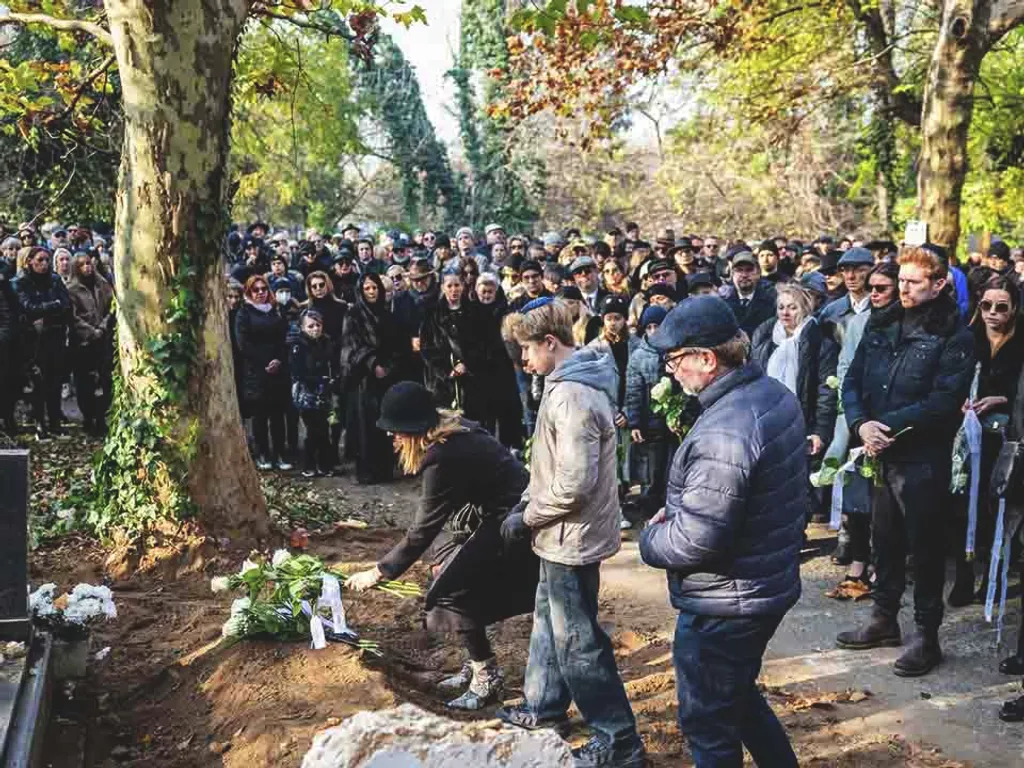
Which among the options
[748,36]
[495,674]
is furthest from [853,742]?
[748,36]

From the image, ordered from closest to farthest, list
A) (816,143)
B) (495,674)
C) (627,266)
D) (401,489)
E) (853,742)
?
(853,742) → (495,674) → (401,489) → (627,266) → (816,143)

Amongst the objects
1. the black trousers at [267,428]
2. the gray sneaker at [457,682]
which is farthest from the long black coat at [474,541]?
the black trousers at [267,428]

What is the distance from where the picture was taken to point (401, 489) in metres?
10.6

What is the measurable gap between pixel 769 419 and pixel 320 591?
9.63 ft

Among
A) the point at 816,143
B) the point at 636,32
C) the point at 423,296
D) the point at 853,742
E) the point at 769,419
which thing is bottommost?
the point at 853,742

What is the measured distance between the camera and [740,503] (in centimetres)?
354

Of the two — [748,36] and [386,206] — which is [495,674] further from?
[386,206]

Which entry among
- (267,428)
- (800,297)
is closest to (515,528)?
(800,297)

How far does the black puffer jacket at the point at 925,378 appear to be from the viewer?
5566 millimetres

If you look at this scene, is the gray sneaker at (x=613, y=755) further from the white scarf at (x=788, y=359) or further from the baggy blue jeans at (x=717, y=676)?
the white scarf at (x=788, y=359)

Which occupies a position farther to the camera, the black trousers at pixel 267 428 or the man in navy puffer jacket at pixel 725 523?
the black trousers at pixel 267 428

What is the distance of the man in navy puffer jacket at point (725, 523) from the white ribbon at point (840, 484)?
2.56 meters

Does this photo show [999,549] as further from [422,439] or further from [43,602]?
[43,602]

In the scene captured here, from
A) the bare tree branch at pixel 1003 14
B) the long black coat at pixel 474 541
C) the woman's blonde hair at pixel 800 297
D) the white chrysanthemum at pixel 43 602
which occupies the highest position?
the bare tree branch at pixel 1003 14
